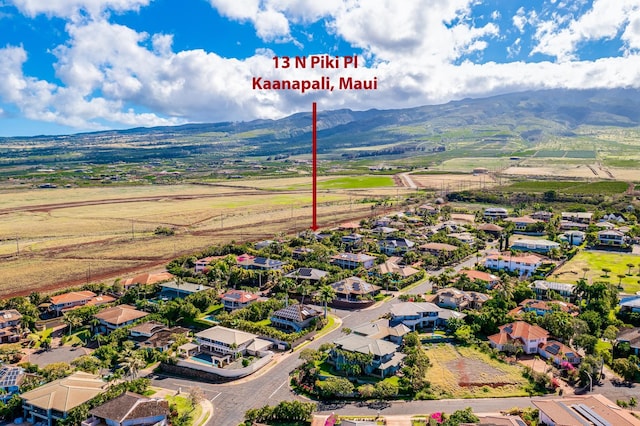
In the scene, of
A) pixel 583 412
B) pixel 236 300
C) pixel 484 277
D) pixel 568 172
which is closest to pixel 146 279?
pixel 236 300

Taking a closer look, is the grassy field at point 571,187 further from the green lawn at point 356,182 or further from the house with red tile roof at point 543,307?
the house with red tile roof at point 543,307

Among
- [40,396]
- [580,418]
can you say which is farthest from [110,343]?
[580,418]

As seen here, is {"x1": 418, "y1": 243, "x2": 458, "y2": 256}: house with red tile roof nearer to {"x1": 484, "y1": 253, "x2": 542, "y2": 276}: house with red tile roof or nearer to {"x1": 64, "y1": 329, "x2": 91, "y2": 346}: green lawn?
{"x1": 484, "y1": 253, "x2": 542, "y2": 276}: house with red tile roof

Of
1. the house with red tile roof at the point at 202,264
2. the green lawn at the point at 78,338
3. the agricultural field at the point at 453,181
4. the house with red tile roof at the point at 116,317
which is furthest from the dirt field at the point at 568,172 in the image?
the green lawn at the point at 78,338

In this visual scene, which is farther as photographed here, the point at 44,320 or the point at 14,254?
the point at 14,254

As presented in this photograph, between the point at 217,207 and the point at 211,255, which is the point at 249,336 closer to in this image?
the point at 211,255

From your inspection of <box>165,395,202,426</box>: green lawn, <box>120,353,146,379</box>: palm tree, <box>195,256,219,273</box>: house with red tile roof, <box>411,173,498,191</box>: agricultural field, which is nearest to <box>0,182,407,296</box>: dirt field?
<box>195,256,219,273</box>: house with red tile roof
